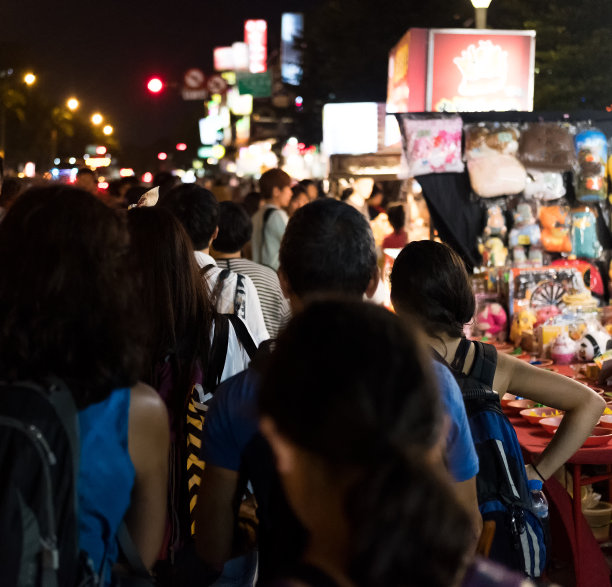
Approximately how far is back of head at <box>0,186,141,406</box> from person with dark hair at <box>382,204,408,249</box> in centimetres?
849

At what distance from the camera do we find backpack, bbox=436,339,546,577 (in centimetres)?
297

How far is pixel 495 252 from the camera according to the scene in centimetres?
772

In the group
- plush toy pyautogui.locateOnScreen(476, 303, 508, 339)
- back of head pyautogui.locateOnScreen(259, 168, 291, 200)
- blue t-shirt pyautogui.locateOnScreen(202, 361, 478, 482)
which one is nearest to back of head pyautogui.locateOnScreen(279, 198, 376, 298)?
blue t-shirt pyautogui.locateOnScreen(202, 361, 478, 482)

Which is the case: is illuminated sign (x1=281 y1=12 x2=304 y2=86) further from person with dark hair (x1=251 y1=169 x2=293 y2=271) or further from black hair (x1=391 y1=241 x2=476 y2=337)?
black hair (x1=391 y1=241 x2=476 y2=337)

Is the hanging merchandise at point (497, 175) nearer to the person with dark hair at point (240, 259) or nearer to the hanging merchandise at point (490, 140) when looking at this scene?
the hanging merchandise at point (490, 140)

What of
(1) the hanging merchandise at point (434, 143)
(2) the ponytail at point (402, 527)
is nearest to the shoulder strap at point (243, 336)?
(2) the ponytail at point (402, 527)

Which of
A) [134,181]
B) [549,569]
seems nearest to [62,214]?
[549,569]

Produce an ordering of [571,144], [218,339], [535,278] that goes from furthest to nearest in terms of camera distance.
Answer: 1. [571,144]
2. [535,278]
3. [218,339]

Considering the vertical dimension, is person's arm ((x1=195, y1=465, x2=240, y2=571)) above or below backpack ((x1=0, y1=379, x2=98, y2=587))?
below

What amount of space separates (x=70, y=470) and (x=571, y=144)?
6.73 meters

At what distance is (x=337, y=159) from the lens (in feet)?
53.9

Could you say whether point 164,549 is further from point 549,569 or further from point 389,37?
point 389,37

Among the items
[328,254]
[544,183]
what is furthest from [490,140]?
[328,254]

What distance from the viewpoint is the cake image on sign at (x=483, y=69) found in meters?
9.86
